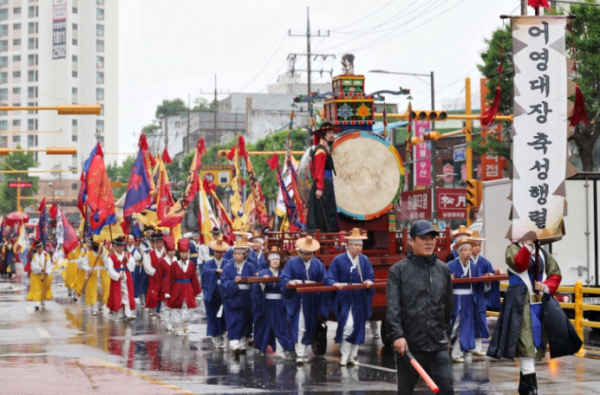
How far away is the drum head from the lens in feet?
53.2

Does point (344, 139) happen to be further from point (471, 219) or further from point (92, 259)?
point (471, 219)

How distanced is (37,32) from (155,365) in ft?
400

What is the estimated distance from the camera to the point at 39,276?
25.9 metres

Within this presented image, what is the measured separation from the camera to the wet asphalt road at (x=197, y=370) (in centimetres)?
1136

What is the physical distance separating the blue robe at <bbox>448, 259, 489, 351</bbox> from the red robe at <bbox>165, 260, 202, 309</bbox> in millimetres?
5855

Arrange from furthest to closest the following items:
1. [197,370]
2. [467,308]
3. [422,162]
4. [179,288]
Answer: [422,162] → [179,288] → [467,308] → [197,370]

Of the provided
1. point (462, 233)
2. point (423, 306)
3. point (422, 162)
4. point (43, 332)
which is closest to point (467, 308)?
point (462, 233)

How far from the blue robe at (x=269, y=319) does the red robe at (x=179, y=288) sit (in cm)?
351

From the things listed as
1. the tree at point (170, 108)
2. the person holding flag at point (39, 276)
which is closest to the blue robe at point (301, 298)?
the person holding flag at point (39, 276)

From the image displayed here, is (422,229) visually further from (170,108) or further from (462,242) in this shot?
(170,108)

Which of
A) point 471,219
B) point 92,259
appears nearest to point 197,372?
point 92,259

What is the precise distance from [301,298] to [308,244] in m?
0.83

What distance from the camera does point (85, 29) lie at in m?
130

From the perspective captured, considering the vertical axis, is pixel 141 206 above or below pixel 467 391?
above
